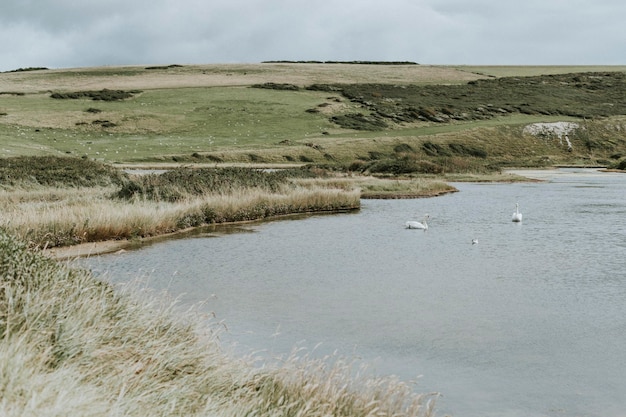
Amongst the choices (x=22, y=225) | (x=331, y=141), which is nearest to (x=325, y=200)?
(x=22, y=225)

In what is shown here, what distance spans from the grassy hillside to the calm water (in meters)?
34.6

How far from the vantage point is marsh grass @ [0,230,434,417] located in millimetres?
6180

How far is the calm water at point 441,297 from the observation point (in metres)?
9.89

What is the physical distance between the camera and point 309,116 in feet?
305

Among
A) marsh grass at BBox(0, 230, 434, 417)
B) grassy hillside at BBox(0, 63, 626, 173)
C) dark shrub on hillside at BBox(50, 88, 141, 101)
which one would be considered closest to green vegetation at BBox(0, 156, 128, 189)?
grassy hillside at BBox(0, 63, 626, 173)

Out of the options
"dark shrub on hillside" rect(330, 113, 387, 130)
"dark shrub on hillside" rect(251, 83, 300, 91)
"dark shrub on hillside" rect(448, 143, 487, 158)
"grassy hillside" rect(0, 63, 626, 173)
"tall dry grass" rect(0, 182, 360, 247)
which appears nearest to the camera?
"tall dry grass" rect(0, 182, 360, 247)

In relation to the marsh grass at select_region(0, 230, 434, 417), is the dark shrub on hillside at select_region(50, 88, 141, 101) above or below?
above

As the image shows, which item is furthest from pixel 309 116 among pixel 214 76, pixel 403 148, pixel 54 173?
pixel 54 173

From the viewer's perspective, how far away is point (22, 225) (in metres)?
18.9

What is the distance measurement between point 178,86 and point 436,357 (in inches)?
4094

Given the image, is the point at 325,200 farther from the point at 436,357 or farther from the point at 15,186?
the point at 436,357

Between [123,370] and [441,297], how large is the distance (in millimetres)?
8789

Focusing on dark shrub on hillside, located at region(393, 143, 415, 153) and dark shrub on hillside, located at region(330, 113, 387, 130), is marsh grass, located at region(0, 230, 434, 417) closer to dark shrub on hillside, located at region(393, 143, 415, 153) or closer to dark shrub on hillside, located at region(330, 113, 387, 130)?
dark shrub on hillside, located at region(393, 143, 415, 153)

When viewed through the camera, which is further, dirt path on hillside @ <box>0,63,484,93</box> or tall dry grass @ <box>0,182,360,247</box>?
dirt path on hillside @ <box>0,63,484,93</box>
